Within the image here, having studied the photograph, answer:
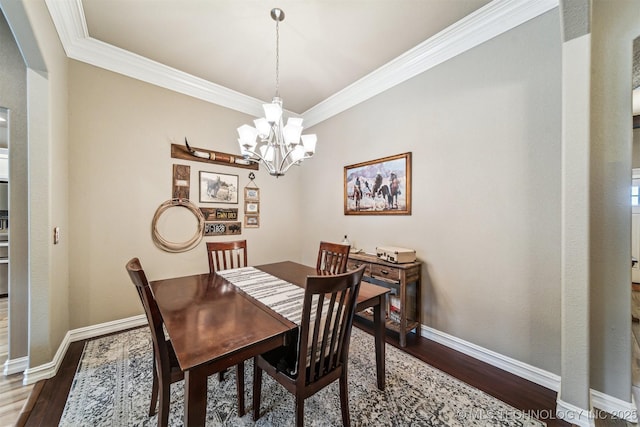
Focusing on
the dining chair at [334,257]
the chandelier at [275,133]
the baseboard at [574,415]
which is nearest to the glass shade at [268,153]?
the chandelier at [275,133]

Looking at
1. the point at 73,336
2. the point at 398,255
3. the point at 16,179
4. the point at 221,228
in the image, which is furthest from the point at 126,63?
the point at 398,255

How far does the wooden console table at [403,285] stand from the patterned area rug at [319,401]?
356 mm

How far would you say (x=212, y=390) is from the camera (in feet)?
5.58

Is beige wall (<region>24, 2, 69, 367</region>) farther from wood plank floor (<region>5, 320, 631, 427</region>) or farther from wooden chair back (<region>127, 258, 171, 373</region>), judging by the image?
wooden chair back (<region>127, 258, 171, 373</region>)

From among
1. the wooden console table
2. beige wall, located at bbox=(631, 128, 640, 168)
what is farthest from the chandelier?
beige wall, located at bbox=(631, 128, 640, 168)

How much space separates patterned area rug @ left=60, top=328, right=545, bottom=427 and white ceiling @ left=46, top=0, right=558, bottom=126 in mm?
2766

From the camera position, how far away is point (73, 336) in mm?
2293

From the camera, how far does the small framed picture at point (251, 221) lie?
3.47 m

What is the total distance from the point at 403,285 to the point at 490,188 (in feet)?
3.66

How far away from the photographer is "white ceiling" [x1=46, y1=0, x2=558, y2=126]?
6.26 ft

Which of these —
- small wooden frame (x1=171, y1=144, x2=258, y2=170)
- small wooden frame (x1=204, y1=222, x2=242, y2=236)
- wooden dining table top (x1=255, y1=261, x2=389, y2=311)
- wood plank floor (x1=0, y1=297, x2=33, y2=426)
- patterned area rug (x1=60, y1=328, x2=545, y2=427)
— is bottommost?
patterned area rug (x1=60, y1=328, x2=545, y2=427)

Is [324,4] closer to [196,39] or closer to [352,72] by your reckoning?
[352,72]

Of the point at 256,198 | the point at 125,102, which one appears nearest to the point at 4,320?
the point at 125,102

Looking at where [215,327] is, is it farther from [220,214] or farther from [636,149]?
[636,149]
